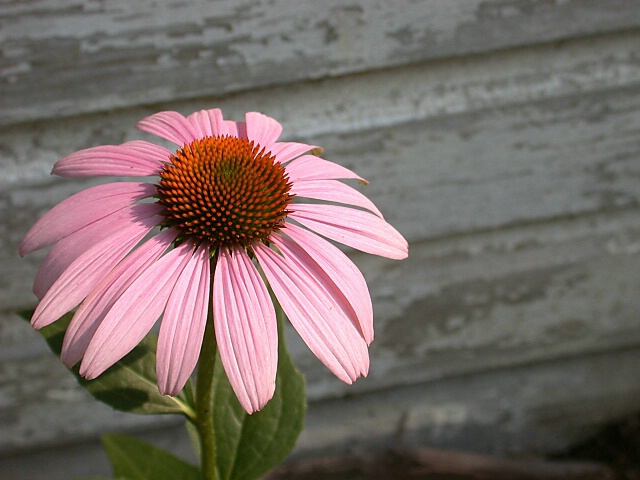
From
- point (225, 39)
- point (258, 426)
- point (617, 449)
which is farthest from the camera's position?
point (617, 449)

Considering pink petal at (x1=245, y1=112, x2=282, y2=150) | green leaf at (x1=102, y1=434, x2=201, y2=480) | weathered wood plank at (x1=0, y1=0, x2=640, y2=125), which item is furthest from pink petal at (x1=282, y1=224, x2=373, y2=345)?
weathered wood plank at (x1=0, y1=0, x2=640, y2=125)

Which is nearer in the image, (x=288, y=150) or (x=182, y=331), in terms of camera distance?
(x=182, y=331)

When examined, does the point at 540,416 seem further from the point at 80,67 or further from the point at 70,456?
the point at 80,67

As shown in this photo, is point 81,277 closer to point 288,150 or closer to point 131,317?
point 131,317

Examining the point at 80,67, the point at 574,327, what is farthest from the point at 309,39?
the point at 574,327

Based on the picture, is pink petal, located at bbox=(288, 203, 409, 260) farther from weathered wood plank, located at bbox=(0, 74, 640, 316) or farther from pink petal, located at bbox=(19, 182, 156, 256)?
weathered wood plank, located at bbox=(0, 74, 640, 316)

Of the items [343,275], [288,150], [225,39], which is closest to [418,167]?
[225,39]

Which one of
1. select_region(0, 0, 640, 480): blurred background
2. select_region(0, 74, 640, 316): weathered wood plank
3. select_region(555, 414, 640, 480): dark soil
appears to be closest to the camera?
select_region(0, 0, 640, 480): blurred background
